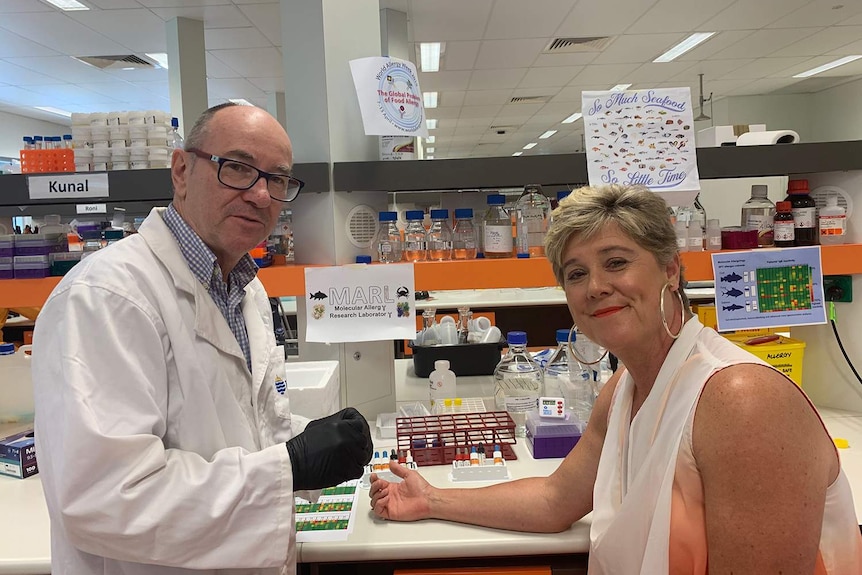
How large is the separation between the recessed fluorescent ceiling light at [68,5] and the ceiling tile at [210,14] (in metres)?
0.58

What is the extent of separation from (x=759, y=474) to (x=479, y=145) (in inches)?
561

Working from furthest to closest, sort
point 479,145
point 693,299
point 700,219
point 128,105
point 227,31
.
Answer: point 479,145 < point 128,105 < point 227,31 < point 693,299 < point 700,219

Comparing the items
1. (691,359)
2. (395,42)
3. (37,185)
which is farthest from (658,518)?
(395,42)

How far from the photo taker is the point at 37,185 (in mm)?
1818

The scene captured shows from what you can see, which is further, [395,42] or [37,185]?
[395,42]

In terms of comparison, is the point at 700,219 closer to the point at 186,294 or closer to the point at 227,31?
the point at 186,294

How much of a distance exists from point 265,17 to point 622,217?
17.1 ft

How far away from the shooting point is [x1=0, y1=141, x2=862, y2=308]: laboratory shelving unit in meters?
1.84

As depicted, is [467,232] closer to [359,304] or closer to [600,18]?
[359,304]

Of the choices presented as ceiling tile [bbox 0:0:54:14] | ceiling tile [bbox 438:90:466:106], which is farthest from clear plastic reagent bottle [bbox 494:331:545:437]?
ceiling tile [bbox 438:90:466:106]

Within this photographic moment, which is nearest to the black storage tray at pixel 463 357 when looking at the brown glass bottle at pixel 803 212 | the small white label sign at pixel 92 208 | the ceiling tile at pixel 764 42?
the brown glass bottle at pixel 803 212

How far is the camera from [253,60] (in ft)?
22.4

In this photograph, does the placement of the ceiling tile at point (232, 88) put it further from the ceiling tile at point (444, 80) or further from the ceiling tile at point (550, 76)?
the ceiling tile at point (550, 76)

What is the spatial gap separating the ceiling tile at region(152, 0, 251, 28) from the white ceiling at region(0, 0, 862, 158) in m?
0.02
